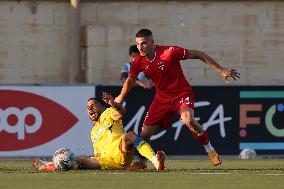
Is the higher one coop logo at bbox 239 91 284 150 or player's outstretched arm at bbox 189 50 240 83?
player's outstretched arm at bbox 189 50 240 83

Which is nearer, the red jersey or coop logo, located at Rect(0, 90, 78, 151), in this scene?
the red jersey

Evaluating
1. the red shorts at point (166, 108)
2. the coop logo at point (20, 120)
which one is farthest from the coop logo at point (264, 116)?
the red shorts at point (166, 108)

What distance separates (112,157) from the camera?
1338cm

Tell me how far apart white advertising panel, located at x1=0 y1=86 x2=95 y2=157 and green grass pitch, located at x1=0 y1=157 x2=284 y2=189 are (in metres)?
3.87

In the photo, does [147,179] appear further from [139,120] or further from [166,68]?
[139,120]

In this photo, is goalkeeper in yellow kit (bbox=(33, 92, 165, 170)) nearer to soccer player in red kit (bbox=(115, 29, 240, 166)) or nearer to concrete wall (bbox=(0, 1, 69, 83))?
soccer player in red kit (bbox=(115, 29, 240, 166))

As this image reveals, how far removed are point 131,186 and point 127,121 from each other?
7.41 metres

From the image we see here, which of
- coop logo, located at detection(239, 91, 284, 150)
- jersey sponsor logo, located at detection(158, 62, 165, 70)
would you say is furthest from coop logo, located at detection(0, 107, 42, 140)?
jersey sponsor logo, located at detection(158, 62, 165, 70)

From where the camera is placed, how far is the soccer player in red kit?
45.1 feet

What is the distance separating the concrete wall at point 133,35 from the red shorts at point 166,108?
282 inches

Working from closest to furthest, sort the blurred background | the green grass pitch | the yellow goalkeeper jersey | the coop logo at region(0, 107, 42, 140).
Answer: the green grass pitch
the yellow goalkeeper jersey
the coop logo at region(0, 107, 42, 140)
the blurred background

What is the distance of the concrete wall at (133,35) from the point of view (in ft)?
70.0

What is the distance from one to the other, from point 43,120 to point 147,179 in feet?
21.6

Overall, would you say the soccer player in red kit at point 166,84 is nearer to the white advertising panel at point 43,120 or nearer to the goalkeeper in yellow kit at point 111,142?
the goalkeeper in yellow kit at point 111,142
